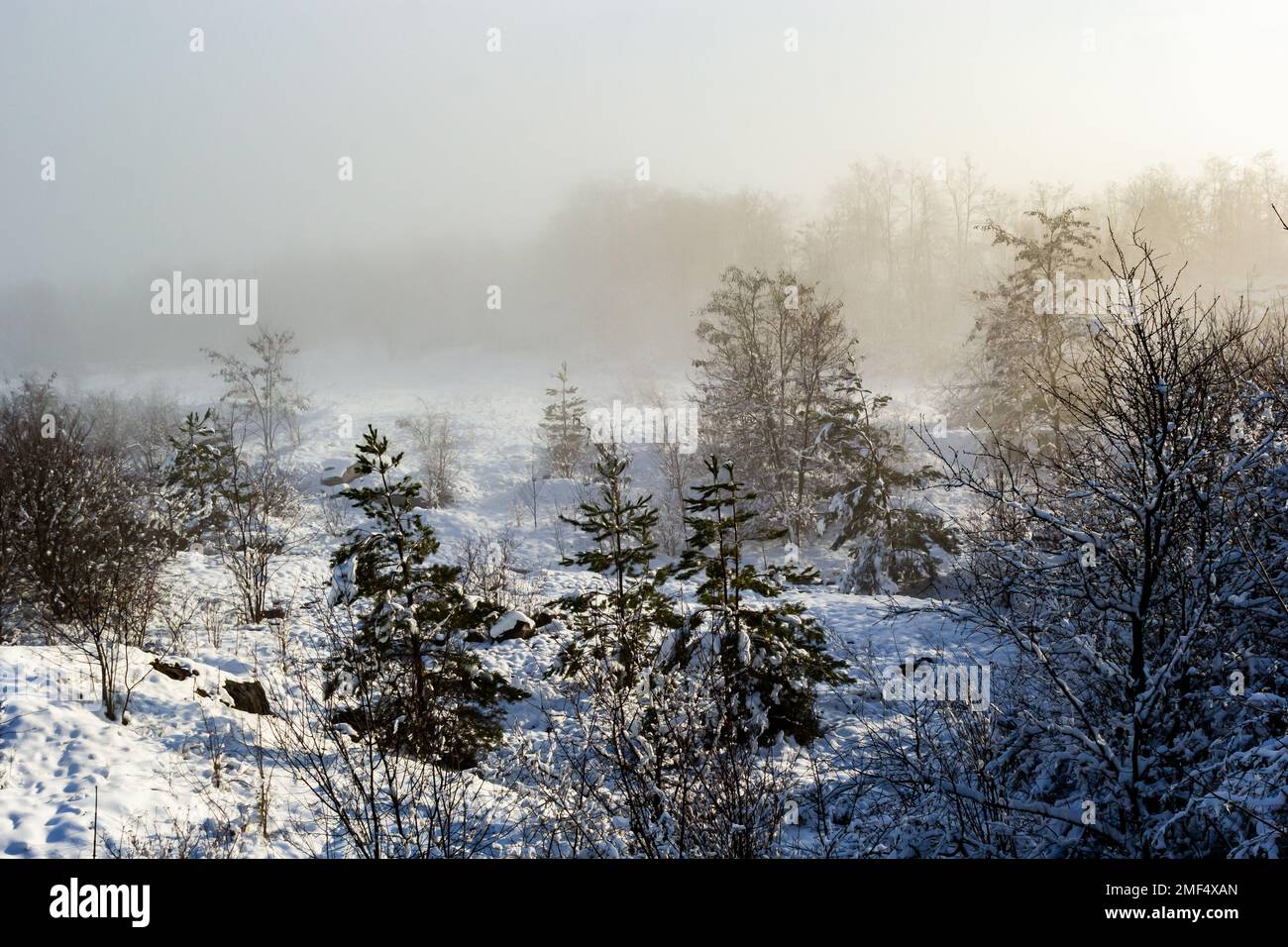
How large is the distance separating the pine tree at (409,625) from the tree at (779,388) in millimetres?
18189

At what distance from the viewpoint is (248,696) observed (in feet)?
33.4

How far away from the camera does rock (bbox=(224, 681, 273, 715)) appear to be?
10.0 m

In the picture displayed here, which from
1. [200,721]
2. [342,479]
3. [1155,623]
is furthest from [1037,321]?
[342,479]

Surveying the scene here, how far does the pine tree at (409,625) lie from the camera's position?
8781mm

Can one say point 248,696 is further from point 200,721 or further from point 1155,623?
point 1155,623

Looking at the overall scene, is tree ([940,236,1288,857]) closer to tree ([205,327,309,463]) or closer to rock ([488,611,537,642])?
rock ([488,611,537,642])

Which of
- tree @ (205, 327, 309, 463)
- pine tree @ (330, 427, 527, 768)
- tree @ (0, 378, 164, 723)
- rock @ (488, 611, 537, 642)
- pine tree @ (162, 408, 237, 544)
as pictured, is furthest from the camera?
tree @ (205, 327, 309, 463)

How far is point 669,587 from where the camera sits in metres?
17.8

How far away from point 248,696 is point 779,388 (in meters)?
23.9

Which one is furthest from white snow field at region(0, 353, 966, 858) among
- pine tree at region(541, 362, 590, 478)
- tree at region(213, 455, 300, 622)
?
pine tree at region(541, 362, 590, 478)

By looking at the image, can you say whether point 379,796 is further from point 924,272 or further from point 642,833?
point 924,272

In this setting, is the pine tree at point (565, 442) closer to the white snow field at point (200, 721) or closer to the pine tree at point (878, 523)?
the white snow field at point (200, 721)

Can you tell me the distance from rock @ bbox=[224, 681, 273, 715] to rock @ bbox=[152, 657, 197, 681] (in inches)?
22.0

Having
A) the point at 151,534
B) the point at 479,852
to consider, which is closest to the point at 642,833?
the point at 479,852
